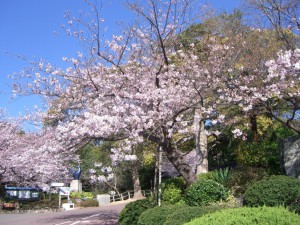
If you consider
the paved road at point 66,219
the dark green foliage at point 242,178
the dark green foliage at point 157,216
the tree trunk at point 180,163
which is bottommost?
the paved road at point 66,219

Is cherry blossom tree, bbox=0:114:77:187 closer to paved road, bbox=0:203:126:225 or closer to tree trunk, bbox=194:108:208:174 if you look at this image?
paved road, bbox=0:203:126:225

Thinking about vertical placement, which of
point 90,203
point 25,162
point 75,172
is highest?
point 25,162

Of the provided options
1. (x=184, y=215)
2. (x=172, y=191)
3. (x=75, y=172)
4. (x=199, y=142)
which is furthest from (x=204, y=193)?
(x=75, y=172)

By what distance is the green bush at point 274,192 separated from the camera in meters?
6.90

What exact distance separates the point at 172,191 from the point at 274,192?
5.34 meters

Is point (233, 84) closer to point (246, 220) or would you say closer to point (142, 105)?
point (142, 105)

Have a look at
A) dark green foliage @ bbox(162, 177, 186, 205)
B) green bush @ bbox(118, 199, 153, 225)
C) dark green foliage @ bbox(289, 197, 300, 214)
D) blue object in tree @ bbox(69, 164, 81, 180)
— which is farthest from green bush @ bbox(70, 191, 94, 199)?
dark green foliage @ bbox(289, 197, 300, 214)

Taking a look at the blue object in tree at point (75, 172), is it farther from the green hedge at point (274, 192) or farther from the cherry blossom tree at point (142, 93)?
the green hedge at point (274, 192)

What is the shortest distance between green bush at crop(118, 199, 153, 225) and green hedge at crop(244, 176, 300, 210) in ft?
11.0

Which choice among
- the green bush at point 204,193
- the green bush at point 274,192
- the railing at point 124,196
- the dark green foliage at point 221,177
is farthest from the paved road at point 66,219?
the railing at point 124,196

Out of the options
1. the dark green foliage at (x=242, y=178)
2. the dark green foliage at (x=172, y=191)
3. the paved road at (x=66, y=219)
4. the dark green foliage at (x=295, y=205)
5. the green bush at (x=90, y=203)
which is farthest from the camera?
the green bush at (x=90, y=203)

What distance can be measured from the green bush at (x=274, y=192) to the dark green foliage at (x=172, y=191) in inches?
181

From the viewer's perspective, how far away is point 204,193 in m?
9.73

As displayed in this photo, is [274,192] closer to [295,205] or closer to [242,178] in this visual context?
[295,205]
